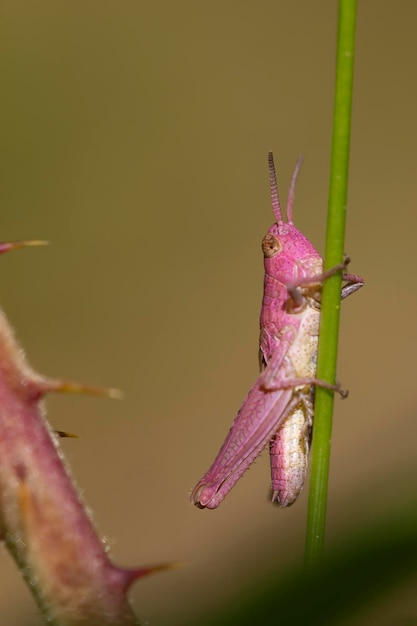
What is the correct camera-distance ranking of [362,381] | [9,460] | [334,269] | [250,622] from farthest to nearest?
[362,381] → [334,269] → [9,460] → [250,622]

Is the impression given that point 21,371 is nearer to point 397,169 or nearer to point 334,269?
point 334,269

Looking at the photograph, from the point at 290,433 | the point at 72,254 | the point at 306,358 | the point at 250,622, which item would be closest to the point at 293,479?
the point at 290,433

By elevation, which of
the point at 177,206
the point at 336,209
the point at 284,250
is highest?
the point at 336,209

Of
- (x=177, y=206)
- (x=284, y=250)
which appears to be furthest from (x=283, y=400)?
(x=177, y=206)

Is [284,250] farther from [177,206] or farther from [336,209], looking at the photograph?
[177,206]

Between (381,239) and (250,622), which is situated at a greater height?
(250,622)

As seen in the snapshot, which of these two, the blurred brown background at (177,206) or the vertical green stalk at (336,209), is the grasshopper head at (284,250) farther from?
the blurred brown background at (177,206)

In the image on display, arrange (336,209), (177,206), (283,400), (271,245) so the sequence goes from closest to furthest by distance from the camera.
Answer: (336,209) → (283,400) → (271,245) → (177,206)
